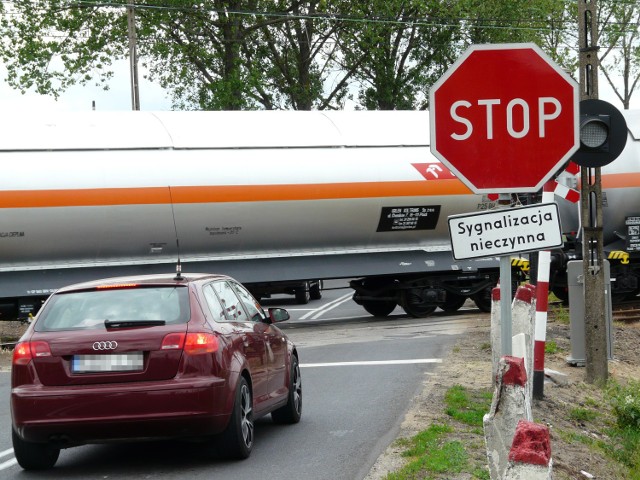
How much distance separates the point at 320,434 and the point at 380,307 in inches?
590

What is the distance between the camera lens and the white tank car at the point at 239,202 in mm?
19578

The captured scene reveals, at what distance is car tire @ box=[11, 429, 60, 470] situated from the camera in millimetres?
8125

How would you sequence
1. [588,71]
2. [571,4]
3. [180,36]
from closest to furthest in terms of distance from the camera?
[588,71] < [180,36] < [571,4]

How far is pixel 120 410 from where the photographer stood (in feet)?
25.2

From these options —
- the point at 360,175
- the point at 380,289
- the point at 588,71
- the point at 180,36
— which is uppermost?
the point at 180,36

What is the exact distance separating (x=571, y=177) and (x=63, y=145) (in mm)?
10478

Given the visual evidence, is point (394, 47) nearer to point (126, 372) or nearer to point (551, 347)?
point (551, 347)

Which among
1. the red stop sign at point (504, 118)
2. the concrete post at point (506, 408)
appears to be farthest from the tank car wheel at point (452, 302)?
the concrete post at point (506, 408)

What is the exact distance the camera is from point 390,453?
8.31m

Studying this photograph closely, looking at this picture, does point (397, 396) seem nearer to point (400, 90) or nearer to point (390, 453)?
point (390, 453)

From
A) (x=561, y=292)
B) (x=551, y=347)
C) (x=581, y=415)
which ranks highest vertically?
(x=581, y=415)

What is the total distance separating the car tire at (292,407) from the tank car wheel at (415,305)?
12.7 metres

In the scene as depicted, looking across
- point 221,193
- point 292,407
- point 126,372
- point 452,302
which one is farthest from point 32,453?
point 452,302

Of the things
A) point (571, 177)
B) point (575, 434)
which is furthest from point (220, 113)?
point (575, 434)
